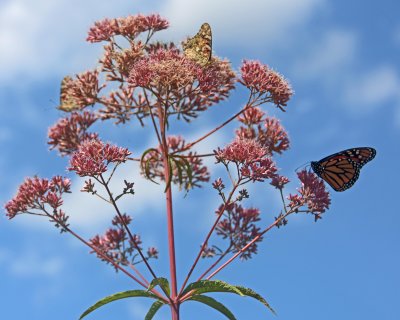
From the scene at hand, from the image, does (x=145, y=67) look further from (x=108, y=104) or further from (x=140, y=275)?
(x=140, y=275)

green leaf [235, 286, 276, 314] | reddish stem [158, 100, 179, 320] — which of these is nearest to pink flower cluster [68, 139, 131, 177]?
reddish stem [158, 100, 179, 320]

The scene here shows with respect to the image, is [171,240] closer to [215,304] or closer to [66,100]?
[215,304]

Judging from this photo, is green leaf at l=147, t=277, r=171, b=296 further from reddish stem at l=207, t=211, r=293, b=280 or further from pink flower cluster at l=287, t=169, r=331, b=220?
pink flower cluster at l=287, t=169, r=331, b=220

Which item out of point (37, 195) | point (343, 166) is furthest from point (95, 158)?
point (343, 166)

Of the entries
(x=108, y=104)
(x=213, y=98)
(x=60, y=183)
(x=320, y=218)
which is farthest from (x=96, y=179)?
(x=320, y=218)

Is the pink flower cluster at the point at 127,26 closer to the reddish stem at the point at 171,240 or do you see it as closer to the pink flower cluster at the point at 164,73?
the pink flower cluster at the point at 164,73

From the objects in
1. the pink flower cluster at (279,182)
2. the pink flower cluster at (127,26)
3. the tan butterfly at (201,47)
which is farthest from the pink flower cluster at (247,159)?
the pink flower cluster at (127,26)

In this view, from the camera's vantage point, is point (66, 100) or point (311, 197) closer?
point (311, 197)
